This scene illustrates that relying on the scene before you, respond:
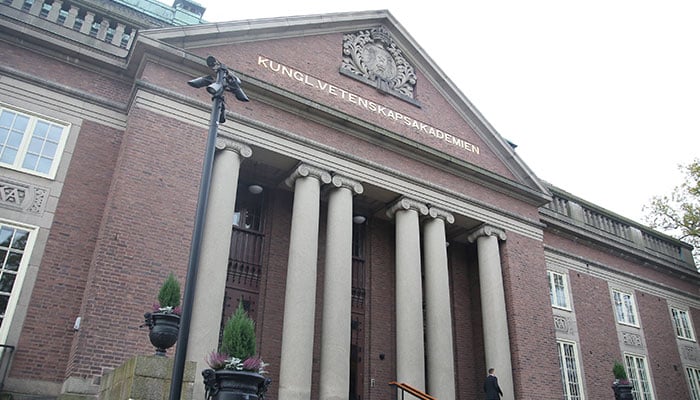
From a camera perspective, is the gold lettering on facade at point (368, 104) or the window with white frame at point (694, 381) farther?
the window with white frame at point (694, 381)

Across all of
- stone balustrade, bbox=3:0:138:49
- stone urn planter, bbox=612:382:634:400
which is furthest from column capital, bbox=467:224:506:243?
stone balustrade, bbox=3:0:138:49

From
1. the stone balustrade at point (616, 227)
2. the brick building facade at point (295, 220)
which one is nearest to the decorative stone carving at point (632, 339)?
the brick building facade at point (295, 220)

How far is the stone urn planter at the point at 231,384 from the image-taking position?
7.07 m

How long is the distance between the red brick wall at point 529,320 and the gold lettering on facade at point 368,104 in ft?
11.9

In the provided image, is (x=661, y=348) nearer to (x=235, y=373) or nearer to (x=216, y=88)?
(x=235, y=373)

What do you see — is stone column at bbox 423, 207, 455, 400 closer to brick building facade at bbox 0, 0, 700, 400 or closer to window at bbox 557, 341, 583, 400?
brick building facade at bbox 0, 0, 700, 400

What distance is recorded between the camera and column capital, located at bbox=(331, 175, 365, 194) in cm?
1513

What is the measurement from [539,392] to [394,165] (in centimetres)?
789

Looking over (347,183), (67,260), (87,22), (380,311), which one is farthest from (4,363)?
(380,311)

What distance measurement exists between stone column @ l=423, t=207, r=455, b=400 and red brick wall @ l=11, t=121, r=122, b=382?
8.91 metres

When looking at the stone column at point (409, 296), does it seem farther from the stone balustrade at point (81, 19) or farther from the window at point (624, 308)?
the window at point (624, 308)

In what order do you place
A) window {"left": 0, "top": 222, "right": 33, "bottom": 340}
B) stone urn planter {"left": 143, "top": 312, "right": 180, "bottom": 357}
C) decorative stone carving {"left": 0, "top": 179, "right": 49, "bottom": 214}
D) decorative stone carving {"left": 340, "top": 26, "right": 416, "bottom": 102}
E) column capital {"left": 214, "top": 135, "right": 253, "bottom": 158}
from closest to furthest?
stone urn planter {"left": 143, "top": 312, "right": 180, "bottom": 357} → window {"left": 0, "top": 222, "right": 33, "bottom": 340} → decorative stone carving {"left": 0, "top": 179, "right": 49, "bottom": 214} → column capital {"left": 214, "top": 135, "right": 253, "bottom": 158} → decorative stone carving {"left": 340, "top": 26, "right": 416, "bottom": 102}

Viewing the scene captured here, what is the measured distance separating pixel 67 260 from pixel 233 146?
4496 millimetres

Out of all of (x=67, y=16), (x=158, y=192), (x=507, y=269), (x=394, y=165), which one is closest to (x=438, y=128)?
(x=394, y=165)
